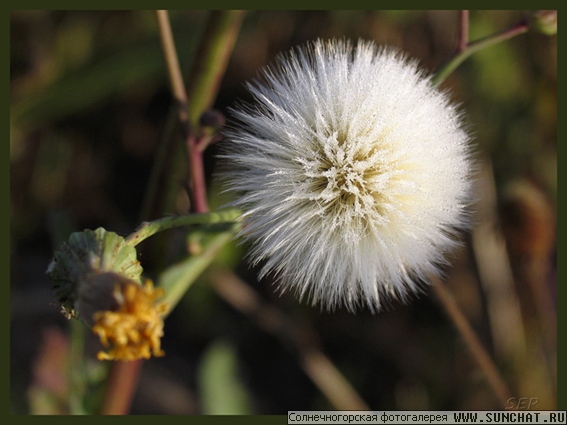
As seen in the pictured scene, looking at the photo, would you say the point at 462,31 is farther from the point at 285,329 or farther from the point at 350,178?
the point at 285,329

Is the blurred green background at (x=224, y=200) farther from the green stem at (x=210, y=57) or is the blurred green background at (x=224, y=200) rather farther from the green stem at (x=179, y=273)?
the green stem at (x=179, y=273)

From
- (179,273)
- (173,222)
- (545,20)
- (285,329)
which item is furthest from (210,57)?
(285,329)

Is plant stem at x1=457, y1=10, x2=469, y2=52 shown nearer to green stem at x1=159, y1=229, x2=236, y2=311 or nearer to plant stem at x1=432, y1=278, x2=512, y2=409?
plant stem at x1=432, y1=278, x2=512, y2=409

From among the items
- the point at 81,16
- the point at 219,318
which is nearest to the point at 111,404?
the point at 219,318

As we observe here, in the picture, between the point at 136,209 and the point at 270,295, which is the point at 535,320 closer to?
the point at 270,295

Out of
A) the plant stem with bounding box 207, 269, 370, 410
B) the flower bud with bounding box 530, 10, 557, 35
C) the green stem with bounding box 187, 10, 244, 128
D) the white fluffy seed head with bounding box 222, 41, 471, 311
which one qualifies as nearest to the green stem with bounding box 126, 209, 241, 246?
the white fluffy seed head with bounding box 222, 41, 471, 311
